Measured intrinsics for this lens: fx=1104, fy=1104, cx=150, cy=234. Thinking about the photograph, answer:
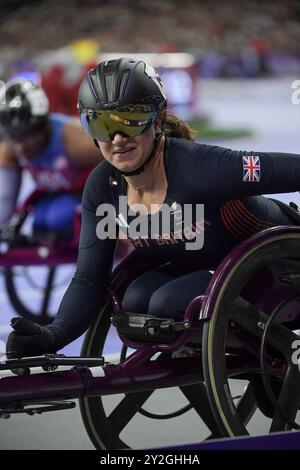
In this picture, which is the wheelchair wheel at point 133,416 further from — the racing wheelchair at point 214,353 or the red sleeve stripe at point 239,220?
the red sleeve stripe at point 239,220

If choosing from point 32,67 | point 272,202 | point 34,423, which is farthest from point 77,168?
point 32,67

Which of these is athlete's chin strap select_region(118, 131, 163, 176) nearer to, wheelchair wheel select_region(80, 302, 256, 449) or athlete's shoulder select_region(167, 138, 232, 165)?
athlete's shoulder select_region(167, 138, 232, 165)

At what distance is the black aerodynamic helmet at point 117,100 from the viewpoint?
305 centimetres

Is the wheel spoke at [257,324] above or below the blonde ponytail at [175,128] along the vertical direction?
below

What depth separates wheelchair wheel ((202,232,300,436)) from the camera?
295 cm

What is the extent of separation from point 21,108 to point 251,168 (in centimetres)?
297

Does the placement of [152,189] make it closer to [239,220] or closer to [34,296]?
[239,220]

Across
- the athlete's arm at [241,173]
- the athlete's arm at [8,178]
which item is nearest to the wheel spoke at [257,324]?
the athlete's arm at [241,173]

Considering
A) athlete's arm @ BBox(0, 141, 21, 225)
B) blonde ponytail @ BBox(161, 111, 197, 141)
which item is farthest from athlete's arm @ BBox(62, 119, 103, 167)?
blonde ponytail @ BBox(161, 111, 197, 141)

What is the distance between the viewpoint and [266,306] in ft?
10.5

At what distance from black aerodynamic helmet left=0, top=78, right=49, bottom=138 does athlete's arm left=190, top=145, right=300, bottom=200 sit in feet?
9.12

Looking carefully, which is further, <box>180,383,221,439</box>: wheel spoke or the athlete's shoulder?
<box>180,383,221,439</box>: wheel spoke

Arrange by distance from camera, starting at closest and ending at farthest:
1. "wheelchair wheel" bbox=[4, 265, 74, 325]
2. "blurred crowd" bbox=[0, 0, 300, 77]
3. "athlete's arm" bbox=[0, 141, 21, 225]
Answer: "wheelchair wheel" bbox=[4, 265, 74, 325] → "athlete's arm" bbox=[0, 141, 21, 225] → "blurred crowd" bbox=[0, 0, 300, 77]

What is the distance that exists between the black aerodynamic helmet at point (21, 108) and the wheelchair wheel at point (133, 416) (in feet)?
7.13
